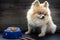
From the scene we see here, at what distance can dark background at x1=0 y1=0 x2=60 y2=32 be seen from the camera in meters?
3.23

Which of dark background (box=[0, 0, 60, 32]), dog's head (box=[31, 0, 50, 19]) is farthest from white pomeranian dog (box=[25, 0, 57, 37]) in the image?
dark background (box=[0, 0, 60, 32])

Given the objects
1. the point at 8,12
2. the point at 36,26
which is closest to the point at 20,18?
the point at 8,12

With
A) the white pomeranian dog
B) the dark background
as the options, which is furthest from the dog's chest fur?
the dark background

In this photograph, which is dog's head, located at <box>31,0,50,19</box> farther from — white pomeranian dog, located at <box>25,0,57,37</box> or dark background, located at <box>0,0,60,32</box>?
dark background, located at <box>0,0,60,32</box>

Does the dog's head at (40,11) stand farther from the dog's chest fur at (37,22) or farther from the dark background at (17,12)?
the dark background at (17,12)

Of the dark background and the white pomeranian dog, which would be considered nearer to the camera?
the white pomeranian dog

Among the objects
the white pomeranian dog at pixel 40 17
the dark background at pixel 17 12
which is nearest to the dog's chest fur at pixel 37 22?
the white pomeranian dog at pixel 40 17

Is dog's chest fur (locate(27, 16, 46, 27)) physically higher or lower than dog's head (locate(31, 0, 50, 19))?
lower

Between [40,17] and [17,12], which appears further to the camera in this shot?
[17,12]

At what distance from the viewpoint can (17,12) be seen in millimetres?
3260

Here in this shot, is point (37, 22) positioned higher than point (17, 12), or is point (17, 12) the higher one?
point (17, 12)

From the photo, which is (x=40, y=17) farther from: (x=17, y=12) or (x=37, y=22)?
(x=17, y=12)

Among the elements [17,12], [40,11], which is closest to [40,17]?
[40,11]

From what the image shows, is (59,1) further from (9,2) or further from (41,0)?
(9,2)
